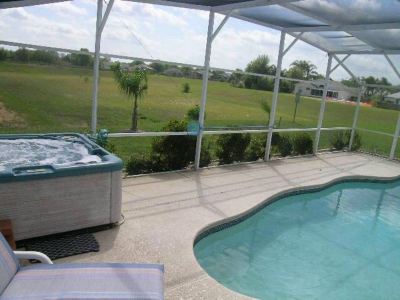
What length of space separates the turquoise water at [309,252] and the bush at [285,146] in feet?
8.54

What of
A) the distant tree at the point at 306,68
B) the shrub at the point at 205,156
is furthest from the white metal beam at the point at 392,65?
the shrub at the point at 205,156

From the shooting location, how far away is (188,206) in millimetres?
5637

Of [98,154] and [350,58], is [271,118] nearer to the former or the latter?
[350,58]

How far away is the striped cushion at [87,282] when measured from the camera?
251 cm

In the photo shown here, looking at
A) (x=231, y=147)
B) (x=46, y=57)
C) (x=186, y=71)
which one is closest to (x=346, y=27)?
(x=186, y=71)

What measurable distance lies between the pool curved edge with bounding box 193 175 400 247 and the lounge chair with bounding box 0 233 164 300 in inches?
76.5

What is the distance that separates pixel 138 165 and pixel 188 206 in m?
1.90

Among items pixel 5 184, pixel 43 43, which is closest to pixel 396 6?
pixel 43 43

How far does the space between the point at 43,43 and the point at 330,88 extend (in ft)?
27.3

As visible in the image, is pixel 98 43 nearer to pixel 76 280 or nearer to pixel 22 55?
pixel 22 55

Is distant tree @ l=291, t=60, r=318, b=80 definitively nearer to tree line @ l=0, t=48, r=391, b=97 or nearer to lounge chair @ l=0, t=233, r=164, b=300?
tree line @ l=0, t=48, r=391, b=97

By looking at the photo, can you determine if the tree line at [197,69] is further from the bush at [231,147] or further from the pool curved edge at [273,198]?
the pool curved edge at [273,198]

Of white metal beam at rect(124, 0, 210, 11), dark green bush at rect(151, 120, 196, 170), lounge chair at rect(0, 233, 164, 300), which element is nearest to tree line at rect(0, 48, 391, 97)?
white metal beam at rect(124, 0, 210, 11)

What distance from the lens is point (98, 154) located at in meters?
4.88
